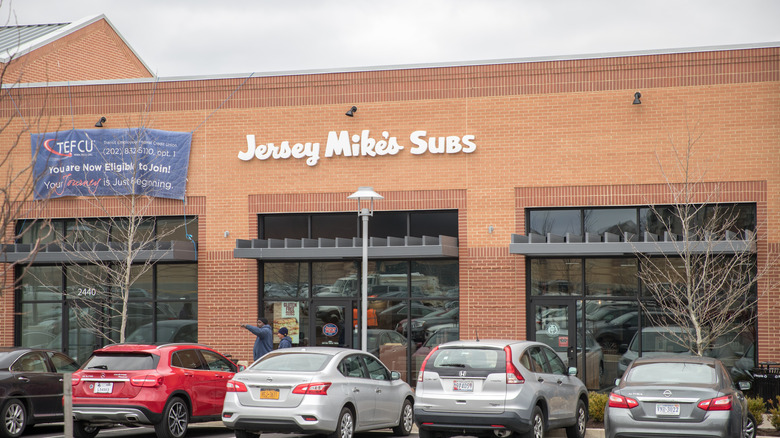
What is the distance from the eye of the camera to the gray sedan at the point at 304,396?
12320 millimetres

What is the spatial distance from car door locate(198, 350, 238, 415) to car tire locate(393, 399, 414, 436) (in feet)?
9.69

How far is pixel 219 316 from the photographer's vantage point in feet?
70.7

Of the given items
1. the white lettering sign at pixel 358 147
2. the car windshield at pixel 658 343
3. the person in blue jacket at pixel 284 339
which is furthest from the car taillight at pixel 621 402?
the white lettering sign at pixel 358 147

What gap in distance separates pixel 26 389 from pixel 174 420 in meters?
2.69

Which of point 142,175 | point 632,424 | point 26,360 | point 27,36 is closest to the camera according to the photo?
point 632,424

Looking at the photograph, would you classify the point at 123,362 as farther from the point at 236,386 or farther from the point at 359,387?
the point at 359,387

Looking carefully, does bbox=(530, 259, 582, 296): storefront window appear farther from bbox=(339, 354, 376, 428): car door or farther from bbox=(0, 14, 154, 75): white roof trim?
bbox=(0, 14, 154, 75): white roof trim

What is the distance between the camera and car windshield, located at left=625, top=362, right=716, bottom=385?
11992 mm

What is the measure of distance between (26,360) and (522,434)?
8.32 m

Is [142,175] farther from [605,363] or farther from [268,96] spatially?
[605,363]

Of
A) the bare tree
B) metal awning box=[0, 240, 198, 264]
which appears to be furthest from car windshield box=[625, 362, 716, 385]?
metal awning box=[0, 240, 198, 264]

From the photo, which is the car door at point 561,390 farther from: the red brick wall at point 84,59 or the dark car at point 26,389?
the red brick wall at point 84,59

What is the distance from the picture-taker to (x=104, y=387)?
1345 cm

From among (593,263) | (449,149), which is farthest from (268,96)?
(593,263)
